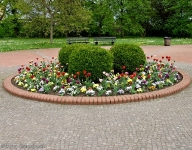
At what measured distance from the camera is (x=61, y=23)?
19672mm

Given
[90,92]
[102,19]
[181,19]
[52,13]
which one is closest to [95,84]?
[90,92]

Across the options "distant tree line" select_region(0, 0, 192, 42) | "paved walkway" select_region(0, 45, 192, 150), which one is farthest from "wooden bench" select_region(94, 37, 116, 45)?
"paved walkway" select_region(0, 45, 192, 150)

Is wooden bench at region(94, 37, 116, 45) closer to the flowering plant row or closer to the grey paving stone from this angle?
the flowering plant row

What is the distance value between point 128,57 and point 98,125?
132 inches

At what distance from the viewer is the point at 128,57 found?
280 inches

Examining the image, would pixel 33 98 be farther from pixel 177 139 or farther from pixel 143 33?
pixel 143 33

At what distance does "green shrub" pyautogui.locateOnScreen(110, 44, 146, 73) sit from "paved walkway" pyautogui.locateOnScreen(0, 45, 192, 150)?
73.2 inches

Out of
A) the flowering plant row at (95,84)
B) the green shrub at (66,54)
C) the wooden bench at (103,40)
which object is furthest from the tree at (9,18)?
the flowering plant row at (95,84)

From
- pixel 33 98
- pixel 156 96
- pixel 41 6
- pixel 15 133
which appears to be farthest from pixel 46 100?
pixel 41 6

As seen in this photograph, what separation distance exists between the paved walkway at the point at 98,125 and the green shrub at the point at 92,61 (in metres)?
1.39

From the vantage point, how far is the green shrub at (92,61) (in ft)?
20.6

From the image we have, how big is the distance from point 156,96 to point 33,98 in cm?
273

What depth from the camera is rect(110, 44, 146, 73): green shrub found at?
7.15 m

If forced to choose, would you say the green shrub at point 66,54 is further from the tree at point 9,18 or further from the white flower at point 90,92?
the tree at point 9,18
